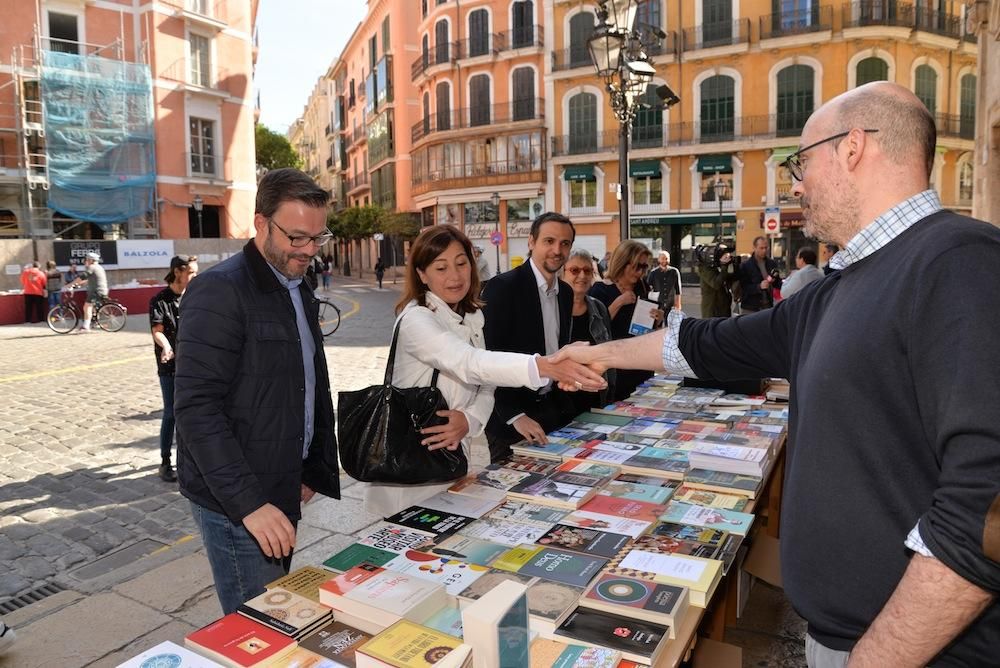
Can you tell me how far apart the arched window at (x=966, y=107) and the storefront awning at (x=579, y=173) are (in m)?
16.7

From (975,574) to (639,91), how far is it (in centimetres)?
745

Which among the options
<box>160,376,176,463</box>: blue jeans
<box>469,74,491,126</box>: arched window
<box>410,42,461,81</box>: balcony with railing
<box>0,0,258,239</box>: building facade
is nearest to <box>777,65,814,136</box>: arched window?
<box>469,74,491,126</box>: arched window

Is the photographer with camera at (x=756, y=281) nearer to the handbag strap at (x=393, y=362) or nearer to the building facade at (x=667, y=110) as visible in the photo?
the handbag strap at (x=393, y=362)

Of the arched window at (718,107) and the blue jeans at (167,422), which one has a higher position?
the arched window at (718,107)

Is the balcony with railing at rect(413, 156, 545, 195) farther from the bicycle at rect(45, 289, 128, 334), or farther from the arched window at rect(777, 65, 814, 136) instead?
the bicycle at rect(45, 289, 128, 334)

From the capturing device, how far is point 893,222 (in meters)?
1.52

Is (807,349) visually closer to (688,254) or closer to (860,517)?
(860,517)

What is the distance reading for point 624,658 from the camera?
1575mm

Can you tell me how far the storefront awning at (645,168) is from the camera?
32.9 meters

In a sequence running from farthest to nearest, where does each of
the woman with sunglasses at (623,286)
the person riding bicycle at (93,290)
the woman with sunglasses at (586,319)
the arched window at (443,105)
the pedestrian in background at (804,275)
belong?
the arched window at (443,105) < the person riding bicycle at (93,290) < the pedestrian in background at (804,275) < the woman with sunglasses at (623,286) < the woman with sunglasses at (586,319)

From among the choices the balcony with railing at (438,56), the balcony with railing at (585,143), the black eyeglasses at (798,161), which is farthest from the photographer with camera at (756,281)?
the balcony with railing at (438,56)

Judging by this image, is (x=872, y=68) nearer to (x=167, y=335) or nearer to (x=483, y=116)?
(x=483, y=116)

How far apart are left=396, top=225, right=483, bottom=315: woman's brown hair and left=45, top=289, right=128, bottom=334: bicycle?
53.4 feet

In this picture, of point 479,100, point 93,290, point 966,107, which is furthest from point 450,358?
point 479,100
